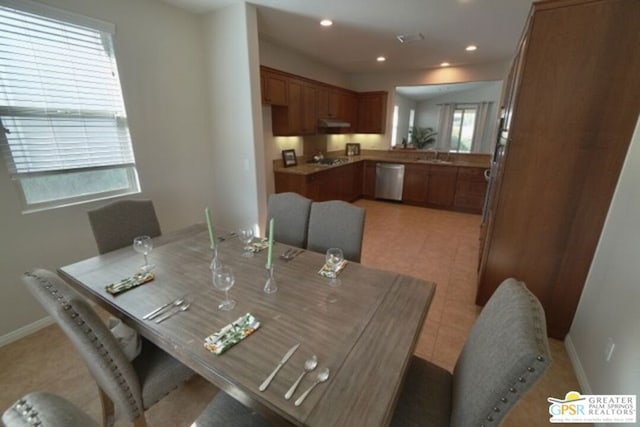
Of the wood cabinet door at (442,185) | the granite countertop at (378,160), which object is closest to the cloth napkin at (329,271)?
the granite countertop at (378,160)

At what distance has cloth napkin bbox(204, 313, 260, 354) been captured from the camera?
978 millimetres

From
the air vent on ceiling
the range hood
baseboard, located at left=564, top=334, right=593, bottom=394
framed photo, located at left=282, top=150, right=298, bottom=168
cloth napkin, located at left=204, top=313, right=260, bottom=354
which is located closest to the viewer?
cloth napkin, located at left=204, top=313, right=260, bottom=354

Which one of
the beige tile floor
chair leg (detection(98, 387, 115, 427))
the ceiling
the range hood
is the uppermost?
the ceiling

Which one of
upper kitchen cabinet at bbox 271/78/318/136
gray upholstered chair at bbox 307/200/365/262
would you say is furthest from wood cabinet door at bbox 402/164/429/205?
gray upholstered chair at bbox 307/200/365/262

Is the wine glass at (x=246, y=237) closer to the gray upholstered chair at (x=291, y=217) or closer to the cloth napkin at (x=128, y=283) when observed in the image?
the gray upholstered chair at (x=291, y=217)

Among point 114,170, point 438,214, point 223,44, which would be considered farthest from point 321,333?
point 438,214

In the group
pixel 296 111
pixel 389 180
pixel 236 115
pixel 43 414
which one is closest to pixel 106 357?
pixel 43 414

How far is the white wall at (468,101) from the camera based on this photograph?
20.7ft

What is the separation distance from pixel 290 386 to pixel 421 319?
597 millimetres

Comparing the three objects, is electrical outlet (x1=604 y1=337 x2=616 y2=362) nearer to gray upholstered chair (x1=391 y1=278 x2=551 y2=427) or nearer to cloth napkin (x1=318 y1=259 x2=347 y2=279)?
gray upholstered chair (x1=391 y1=278 x2=551 y2=427)

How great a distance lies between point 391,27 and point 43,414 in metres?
3.89

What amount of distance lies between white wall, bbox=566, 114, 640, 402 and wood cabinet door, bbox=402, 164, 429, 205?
11.5 feet

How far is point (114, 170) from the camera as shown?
249cm

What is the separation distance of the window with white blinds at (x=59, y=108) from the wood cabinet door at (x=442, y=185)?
4.70 m
